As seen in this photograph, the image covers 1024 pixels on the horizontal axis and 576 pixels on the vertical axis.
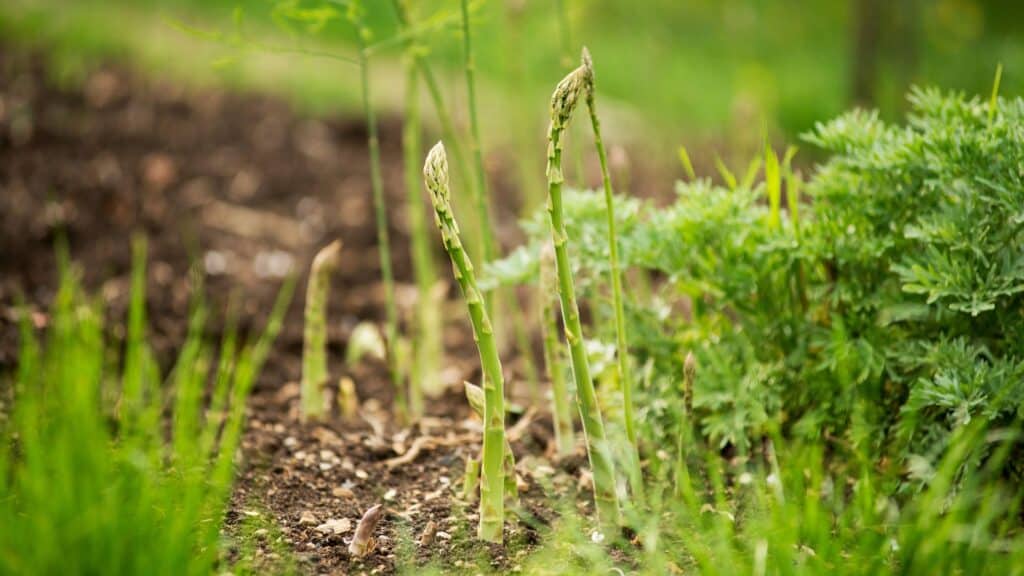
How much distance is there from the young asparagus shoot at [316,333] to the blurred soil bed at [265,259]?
58 millimetres

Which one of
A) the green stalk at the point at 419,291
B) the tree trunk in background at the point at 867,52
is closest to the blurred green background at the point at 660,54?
the tree trunk in background at the point at 867,52

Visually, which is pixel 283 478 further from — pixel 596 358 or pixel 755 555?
pixel 755 555

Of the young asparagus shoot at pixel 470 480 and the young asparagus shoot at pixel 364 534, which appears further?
the young asparagus shoot at pixel 470 480

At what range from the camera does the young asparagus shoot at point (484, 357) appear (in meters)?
1.56

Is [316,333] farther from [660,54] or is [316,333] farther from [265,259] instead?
[660,54]

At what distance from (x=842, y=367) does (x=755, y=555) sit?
488 millimetres

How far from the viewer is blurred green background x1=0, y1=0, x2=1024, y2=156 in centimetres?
481

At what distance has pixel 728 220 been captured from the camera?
2023 millimetres

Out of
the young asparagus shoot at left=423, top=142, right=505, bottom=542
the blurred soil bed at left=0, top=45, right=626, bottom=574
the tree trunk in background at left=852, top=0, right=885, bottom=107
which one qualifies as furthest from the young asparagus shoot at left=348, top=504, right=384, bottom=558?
the tree trunk in background at left=852, top=0, right=885, bottom=107

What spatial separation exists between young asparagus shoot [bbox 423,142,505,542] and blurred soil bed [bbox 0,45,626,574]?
0.07 m

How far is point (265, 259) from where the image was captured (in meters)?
3.79

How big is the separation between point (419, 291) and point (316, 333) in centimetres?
41

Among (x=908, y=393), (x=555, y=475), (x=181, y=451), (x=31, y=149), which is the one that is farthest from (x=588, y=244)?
(x=31, y=149)

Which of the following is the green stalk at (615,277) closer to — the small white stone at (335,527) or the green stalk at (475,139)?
the green stalk at (475,139)
